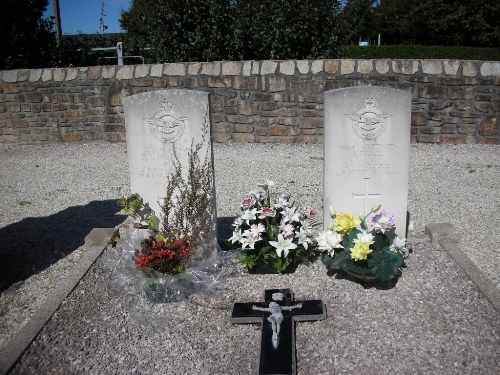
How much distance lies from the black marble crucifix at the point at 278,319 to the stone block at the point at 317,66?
5.17m

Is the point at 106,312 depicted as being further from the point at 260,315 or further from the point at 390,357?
the point at 390,357

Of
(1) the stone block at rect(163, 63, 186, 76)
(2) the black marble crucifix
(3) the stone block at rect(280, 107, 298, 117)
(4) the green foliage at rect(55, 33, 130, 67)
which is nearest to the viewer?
(2) the black marble crucifix

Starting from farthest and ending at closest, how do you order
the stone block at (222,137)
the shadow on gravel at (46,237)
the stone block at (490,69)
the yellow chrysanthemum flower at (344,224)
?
the stone block at (222,137) < the stone block at (490,69) < the shadow on gravel at (46,237) < the yellow chrysanthemum flower at (344,224)

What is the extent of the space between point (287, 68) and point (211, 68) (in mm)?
1257

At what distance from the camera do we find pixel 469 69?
7.54 m

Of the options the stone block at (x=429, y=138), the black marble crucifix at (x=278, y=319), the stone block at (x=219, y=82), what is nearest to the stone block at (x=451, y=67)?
the stone block at (x=429, y=138)

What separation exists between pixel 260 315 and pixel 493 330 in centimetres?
142

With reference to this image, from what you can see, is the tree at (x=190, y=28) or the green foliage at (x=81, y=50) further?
the green foliage at (x=81, y=50)

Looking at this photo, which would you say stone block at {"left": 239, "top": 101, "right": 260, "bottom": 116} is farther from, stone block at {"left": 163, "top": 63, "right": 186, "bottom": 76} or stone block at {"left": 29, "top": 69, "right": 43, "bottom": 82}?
stone block at {"left": 29, "top": 69, "right": 43, "bottom": 82}

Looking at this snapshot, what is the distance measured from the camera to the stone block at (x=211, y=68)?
8.07m

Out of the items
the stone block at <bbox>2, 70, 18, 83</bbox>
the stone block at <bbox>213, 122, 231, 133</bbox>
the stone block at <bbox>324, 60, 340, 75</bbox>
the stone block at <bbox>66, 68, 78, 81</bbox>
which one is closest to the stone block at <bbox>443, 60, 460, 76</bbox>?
the stone block at <bbox>324, 60, 340, 75</bbox>

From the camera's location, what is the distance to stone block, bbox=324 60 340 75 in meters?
7.79

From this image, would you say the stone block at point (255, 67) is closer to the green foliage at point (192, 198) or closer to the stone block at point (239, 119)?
the stone block at point (239, 119)

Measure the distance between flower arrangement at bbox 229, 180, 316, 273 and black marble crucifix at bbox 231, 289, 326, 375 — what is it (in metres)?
0.39
